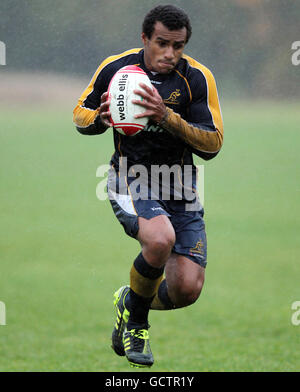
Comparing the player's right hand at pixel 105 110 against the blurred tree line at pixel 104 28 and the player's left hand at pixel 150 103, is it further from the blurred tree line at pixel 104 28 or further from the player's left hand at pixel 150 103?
the blurred tree line at pixel 104 28

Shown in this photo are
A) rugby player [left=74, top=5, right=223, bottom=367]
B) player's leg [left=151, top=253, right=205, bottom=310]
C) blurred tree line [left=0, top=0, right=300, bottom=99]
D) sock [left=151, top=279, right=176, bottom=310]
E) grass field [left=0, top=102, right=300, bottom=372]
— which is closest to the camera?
rugby player [left=74, top=5, right=223, bottom=367]

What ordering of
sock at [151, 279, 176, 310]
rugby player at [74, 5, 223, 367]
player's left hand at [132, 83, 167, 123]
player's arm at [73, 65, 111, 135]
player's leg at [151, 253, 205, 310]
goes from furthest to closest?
sock at [151, 279, 176, 310]
player's leg at [151, 253, 205, 310]
player's arm at [73, 65, 111, 135]
rugby player at [74, 5, 223, 367]
player's left hand at [132, 83, 167, 123]

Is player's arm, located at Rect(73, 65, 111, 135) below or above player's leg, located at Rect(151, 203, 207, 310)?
above

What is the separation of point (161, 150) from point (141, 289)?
0.96 m

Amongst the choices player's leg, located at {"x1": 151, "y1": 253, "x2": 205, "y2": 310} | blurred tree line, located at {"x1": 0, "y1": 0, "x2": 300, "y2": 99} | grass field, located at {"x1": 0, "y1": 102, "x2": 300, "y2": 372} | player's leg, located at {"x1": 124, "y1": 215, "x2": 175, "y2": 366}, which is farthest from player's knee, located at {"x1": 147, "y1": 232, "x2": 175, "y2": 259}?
blurred tree line, located at {"x1": 0, "y1": 0, "x2": 300, "y2": 99}

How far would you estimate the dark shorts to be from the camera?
16.9 feet

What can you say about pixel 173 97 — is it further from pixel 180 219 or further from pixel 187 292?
pixel 187 292

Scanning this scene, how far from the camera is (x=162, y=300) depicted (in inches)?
223

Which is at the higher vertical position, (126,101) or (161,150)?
(126,101)

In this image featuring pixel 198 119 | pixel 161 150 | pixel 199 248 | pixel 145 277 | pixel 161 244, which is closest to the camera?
pixel 161 244

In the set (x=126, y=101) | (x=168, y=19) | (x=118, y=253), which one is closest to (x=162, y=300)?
(x=126, y=101)

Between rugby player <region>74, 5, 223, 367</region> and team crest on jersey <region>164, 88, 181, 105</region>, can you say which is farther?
team crest on jersey <region>164, 88, 181, 105</region>

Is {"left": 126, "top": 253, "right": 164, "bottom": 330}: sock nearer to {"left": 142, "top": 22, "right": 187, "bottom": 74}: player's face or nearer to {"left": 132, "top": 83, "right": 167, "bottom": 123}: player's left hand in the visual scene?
{"left": 132, "top": 83, "right": 167, "bottom": 123}: player's left hand

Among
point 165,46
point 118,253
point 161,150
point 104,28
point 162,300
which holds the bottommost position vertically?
point 162,300
